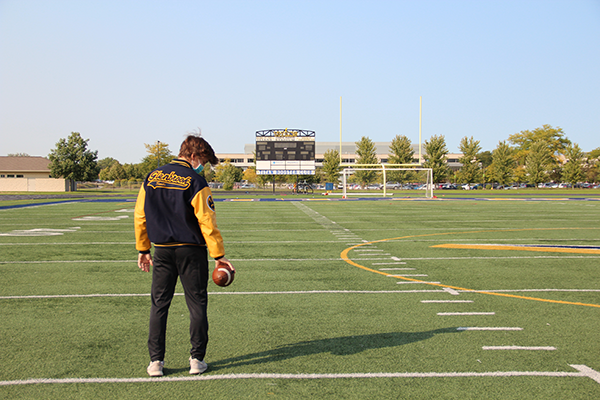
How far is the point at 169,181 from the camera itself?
3.42 metres

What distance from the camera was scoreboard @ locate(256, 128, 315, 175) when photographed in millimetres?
43031

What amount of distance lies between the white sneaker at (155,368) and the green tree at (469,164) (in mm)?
71387

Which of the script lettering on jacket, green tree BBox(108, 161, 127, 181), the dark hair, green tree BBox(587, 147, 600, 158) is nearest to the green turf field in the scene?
the script lettering on jacket

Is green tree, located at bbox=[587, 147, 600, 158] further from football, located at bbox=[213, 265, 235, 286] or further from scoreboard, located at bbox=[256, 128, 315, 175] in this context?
football, located at bbox=[213, 265, 235, 286]

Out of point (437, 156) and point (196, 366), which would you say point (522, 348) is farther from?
point (437, 156)

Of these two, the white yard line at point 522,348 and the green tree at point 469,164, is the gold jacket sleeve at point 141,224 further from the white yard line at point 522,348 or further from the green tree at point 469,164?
the green tree at point 469,164

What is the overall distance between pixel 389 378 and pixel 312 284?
127 inches

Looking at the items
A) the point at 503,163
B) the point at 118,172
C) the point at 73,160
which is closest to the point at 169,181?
the point at 73,160

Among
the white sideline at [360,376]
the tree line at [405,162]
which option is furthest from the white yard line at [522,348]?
the tree line at [405,162]

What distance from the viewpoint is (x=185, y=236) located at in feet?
11.1

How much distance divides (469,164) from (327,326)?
232ft

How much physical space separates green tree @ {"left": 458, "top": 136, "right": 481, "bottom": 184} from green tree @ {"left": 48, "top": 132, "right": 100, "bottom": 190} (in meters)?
55.8

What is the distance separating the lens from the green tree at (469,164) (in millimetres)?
69000

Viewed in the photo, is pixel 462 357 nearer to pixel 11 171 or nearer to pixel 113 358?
pixel 113 358
